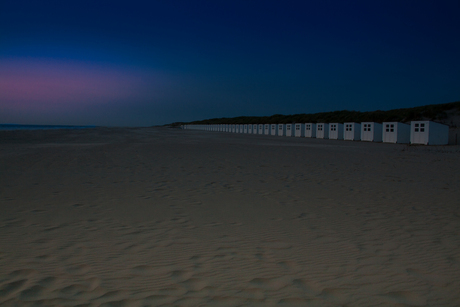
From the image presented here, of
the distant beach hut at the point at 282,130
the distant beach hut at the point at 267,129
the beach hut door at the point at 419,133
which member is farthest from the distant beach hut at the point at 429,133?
the distant beach hut at the point at 267,129

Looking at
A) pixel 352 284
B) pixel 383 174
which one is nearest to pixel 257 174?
pixel 383 174

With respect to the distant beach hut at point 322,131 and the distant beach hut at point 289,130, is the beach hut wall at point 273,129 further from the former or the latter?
the distant beach hut at point 322,131

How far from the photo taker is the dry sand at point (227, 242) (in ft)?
10.2

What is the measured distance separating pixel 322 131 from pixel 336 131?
259cm

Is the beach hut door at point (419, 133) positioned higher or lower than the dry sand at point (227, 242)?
higher

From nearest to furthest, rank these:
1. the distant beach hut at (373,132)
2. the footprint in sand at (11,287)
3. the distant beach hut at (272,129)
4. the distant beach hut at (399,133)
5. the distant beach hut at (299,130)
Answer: the footprint in sand at (11,287)
the distant beach hut at (399,133)
the distant beach hut at (373,132)
the distant beach hut at (299,130)
the distant beach hut at (272,129)

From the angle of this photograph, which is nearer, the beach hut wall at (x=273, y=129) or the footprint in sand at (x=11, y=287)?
the footprint in sand at (x=11, y=287)

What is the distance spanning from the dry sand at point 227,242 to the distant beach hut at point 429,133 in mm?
18528

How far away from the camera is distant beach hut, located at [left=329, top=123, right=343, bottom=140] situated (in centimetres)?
3466

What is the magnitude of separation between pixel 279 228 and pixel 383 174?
21.3ft

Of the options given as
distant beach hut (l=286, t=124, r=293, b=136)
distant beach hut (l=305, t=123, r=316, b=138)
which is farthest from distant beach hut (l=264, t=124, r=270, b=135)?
distant beach hut (l=305, t=123, r=316, b=138)

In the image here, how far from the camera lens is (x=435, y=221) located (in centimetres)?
548

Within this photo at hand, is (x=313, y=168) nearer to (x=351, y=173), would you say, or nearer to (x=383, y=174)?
(x=351, y=173)

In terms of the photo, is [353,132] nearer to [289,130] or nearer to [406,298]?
[289,130]
